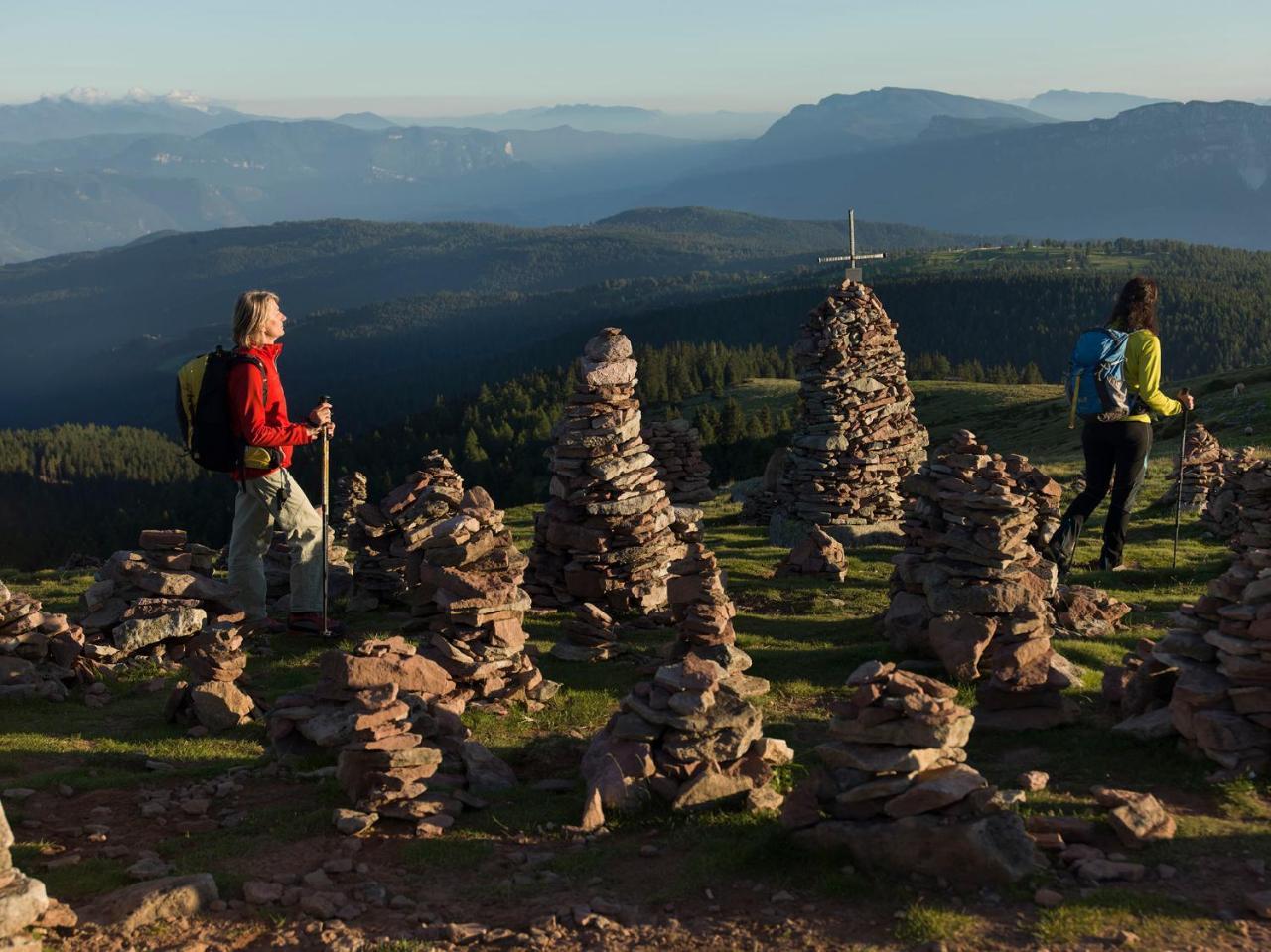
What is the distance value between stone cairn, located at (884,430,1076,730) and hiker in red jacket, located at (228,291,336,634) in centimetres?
893

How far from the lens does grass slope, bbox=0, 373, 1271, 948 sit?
8523mm

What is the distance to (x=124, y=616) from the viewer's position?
1762cm

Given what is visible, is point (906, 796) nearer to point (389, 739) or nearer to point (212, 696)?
point (389, 739)

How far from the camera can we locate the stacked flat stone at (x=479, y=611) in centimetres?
1492

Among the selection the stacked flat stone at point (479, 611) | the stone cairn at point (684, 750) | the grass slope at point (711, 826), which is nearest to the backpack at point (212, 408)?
the stacked flat stone at point (479, 611)

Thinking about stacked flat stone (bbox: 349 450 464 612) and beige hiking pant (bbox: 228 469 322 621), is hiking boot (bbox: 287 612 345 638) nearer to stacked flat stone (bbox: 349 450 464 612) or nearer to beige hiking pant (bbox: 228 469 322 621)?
beige hiking pant (bbox: 228 469 322 621)

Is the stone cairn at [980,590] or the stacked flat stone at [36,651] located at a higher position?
the stone cairn at [980,590]

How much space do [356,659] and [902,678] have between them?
5.86m

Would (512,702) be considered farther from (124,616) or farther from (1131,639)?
(1131,639)

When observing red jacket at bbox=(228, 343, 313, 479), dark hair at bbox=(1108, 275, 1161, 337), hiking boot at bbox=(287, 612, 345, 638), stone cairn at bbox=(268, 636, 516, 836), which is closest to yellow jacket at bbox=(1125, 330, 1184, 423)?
dark hair at bbox=(1108, 275, 1161, 337)

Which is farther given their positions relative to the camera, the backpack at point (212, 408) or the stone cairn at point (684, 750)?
the backpack at point (212, 408)

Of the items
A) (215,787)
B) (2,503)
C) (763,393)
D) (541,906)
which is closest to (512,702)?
(215,787)

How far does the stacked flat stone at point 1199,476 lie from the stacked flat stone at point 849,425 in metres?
7.15

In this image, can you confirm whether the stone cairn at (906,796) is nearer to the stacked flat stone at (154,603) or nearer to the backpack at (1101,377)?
the backpack at (1101,377)
